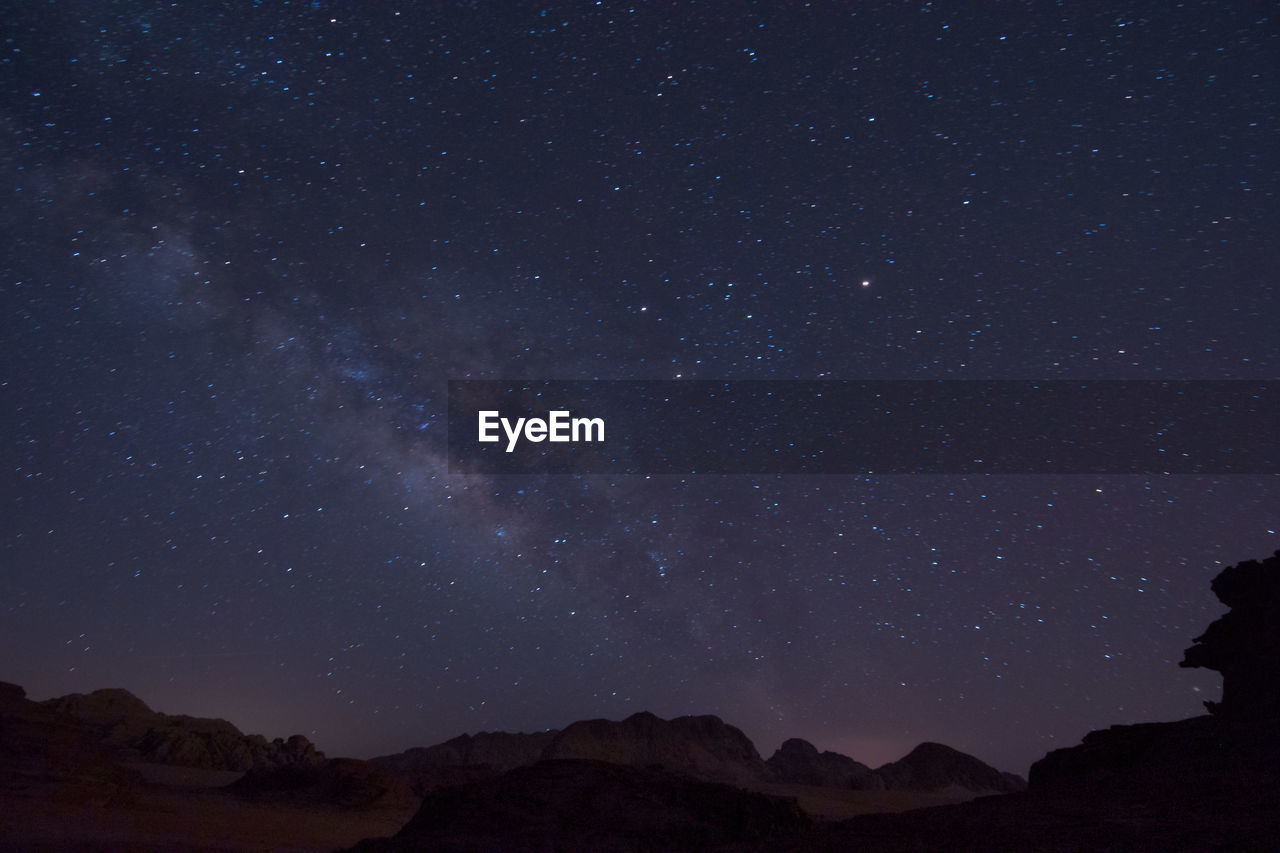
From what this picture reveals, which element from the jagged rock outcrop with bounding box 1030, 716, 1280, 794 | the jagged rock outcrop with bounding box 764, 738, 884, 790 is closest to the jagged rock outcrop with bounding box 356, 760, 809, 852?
the jagged rock outcrop with bounding box 1030, 716, 1280, 794

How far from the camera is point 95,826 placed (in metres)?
25.0

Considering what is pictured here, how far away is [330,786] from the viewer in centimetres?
4353

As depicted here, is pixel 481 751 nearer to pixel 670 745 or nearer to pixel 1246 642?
pixel 670 745

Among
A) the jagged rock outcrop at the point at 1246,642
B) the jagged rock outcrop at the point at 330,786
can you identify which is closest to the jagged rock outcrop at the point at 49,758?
the jagged rock outcrop at the point at 330,786

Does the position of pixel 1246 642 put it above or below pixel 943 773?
above

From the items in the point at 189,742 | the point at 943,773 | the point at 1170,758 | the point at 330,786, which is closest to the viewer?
the point at 1170,758

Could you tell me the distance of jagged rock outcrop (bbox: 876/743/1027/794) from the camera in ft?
319

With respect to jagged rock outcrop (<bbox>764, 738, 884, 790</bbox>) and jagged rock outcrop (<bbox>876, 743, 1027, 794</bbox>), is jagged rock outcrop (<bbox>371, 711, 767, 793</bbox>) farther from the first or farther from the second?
jagged rock outcrop (<bbox>876, 743, 1027, 794</bbox>)

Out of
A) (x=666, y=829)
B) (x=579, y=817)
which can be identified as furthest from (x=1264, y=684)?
(x=579, y=817)

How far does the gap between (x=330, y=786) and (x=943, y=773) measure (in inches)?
3401

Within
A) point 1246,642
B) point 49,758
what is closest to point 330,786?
point 49,758

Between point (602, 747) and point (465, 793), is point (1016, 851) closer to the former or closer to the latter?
point (465, 793)

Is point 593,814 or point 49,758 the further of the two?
point 49,758

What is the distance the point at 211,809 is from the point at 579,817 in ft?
98.6
